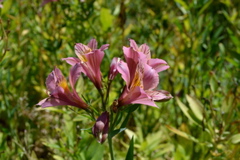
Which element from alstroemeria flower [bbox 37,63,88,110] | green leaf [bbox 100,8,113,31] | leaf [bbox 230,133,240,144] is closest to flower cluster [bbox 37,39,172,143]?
alstroemeria flower [bbox 37,63,88,110]

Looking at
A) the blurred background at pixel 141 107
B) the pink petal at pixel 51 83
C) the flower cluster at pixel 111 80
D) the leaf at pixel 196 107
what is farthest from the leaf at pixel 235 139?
the pink petal at pixel 51 83

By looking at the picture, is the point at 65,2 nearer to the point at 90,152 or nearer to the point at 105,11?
the point at 105,11

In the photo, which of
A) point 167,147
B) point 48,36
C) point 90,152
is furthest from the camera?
point 48,36

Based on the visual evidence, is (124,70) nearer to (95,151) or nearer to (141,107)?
(95,151)

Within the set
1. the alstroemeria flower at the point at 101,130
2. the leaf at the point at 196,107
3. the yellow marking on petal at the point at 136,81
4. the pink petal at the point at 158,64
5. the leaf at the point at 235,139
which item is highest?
the pink petal at the point at 158,64

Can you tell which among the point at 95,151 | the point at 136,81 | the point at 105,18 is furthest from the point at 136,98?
the point at 105,18

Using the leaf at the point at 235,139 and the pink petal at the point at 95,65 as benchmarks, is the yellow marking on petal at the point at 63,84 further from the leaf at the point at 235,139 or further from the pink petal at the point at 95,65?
the leaf at the point at 235,139

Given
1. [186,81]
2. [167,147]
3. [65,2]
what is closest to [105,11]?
[65,2]

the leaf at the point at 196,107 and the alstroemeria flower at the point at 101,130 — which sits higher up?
the alstroemeria flower at the point at 101,130
